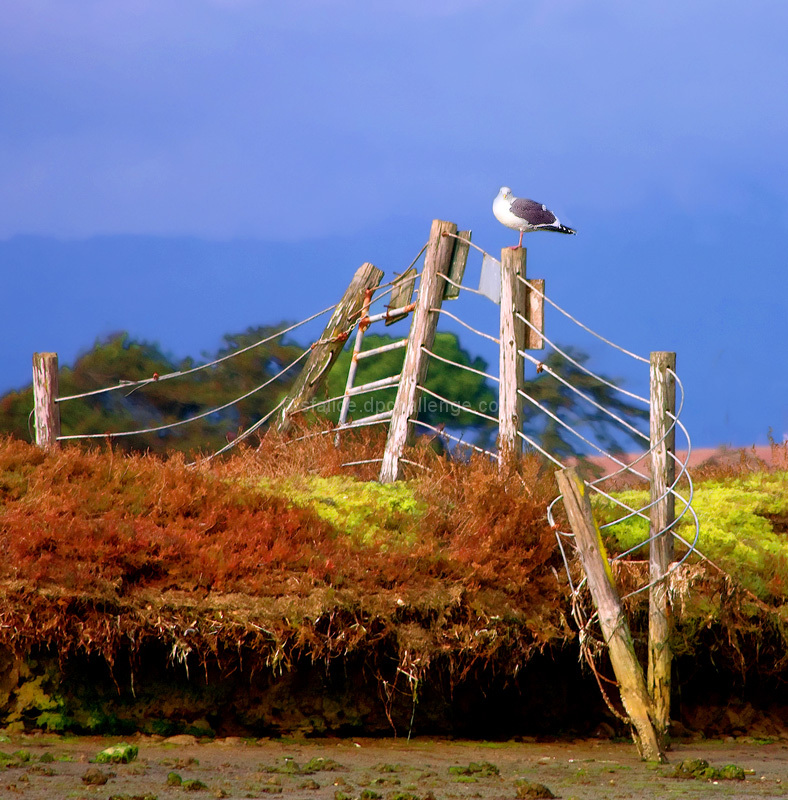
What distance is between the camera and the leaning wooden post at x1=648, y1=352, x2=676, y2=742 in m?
7.17

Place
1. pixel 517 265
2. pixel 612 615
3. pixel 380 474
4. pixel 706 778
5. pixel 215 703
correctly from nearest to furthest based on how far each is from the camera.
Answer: pixel 706 778, pixel 612 615, pixel 215 703, pixel 517 265, pixel 380 474

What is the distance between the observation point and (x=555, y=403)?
19.4m

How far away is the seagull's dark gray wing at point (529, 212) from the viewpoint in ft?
30.9

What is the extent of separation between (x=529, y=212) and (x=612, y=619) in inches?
167

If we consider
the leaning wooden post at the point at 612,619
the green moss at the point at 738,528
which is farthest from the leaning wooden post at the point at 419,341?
the leaning wooden post at the point at 612,619

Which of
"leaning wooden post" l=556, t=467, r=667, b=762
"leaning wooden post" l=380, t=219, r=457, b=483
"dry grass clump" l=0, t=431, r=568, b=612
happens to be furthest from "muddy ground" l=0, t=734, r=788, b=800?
"leaning wooden post" l=380, t=219, r=457, b=483

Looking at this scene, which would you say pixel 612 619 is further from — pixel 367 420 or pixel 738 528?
pixel 367 420

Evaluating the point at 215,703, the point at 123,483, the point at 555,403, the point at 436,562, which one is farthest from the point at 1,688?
the point at 555,403

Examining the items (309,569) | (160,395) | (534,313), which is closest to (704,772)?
(309,569)

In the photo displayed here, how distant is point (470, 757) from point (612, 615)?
1.34m

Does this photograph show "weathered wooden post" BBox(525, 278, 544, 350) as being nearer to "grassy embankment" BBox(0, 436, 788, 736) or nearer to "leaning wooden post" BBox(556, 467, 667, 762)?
"grassy embankment" BBox(0, 436, 788, 736)

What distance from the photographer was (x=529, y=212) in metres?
9.41

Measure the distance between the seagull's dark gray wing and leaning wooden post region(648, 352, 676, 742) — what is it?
2512mm

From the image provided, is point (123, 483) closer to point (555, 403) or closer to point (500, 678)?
point (500, 678)
